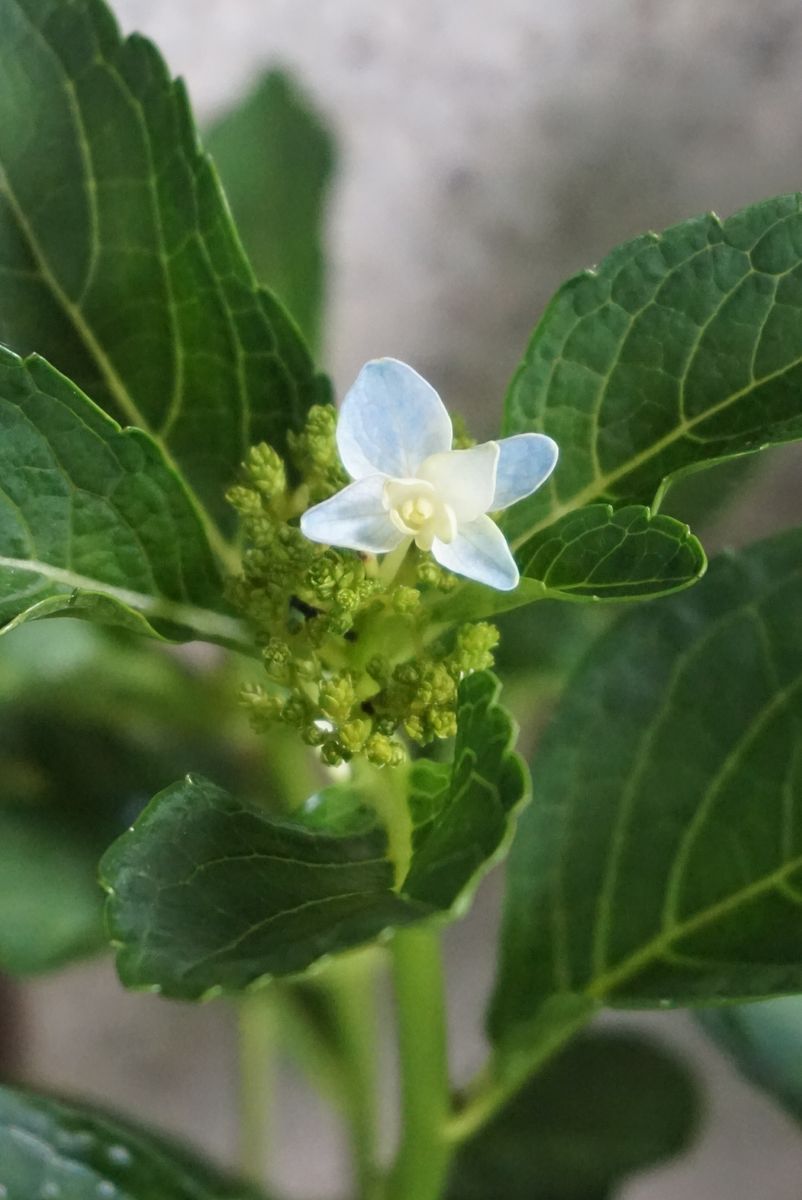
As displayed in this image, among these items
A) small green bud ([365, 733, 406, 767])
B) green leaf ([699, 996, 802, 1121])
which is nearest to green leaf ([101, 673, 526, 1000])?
small green bud ([365, 733, 406, 767])

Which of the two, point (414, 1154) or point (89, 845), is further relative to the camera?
point (89, 845)

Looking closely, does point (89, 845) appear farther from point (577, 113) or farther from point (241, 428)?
point (577, 113)

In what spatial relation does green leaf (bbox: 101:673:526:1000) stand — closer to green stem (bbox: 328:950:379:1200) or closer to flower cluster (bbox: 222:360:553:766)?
flower cluster (bbox: 222:360:553:766)

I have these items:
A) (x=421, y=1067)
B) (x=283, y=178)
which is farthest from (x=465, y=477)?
(x=283, y=178)

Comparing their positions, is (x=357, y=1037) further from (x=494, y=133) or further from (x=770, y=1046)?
(x=494, y=133)

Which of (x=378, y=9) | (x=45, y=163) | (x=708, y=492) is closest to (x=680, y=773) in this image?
(x=708, y=492)
